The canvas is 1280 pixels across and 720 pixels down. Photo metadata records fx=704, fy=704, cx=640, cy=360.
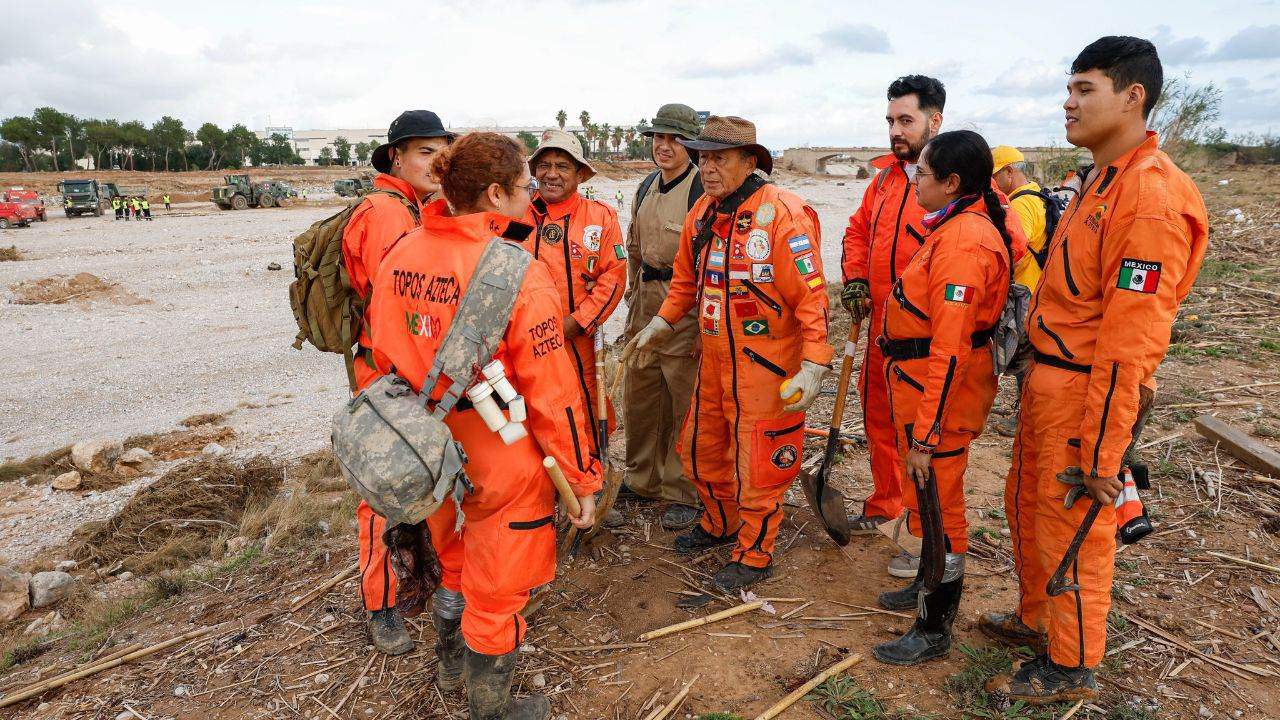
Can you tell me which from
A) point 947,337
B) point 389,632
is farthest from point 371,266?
point 947,337

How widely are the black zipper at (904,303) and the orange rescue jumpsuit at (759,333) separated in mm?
396

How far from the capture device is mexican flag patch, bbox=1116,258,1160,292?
8.64ft

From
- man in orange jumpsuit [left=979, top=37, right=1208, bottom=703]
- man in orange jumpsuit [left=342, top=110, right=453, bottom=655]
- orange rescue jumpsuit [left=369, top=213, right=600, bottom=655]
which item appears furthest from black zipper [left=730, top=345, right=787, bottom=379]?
man in orange jumpsuit [left=342, top=110, right=453, bottom=655]

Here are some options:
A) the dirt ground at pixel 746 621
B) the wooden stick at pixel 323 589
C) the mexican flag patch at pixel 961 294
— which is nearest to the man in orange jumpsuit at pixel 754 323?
the dirt ground at pixel 746 621

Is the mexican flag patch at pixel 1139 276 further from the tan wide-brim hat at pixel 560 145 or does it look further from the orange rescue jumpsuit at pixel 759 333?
the tan wide-brim hat at pixel 560 145

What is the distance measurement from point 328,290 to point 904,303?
10.0ft

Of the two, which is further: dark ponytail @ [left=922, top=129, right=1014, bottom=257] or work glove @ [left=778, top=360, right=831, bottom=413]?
work glove @ [left=778, top=360, right=831, bottom=413]

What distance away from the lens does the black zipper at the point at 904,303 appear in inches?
139

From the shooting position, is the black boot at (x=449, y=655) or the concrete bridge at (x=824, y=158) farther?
the concrete bridge at (x=824, y=158)

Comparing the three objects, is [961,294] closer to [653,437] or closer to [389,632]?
[653,437]

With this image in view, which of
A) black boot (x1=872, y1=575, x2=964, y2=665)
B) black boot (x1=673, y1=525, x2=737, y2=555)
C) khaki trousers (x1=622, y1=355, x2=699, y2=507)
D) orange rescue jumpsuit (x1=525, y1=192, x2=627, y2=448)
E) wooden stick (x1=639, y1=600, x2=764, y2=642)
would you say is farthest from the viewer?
khaki trousers (x1=622, y1=355, x2=699, y2=507)

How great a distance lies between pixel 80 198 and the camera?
110 ft

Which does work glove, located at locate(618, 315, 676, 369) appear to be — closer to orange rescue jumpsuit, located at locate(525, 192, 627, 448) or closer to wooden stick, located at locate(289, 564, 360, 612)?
orange rescue jumpsuit, located at locate(525, 192, 627, 448)

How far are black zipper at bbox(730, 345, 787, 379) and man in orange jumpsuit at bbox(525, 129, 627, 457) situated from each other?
45.9 inches
